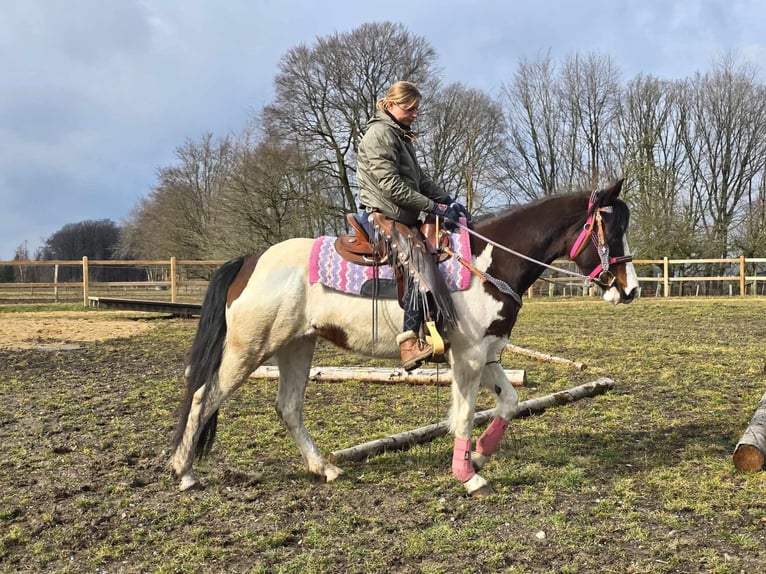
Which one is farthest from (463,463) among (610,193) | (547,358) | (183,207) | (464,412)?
(183,207)

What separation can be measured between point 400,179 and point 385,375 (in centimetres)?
439

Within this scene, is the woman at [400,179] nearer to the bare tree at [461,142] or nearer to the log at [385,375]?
the log at [385,375]

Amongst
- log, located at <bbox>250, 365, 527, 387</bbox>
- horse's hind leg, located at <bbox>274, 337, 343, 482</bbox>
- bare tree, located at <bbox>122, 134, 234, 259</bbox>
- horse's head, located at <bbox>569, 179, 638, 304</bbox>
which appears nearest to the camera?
horse's head, located at <bbox>569, 179, 638, 304</bbox>

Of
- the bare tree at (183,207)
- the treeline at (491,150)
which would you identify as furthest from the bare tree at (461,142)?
the bare tree at (183,207)

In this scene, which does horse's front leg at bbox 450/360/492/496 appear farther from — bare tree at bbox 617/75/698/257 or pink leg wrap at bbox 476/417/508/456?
bare tree at bbox 617/75/698/257

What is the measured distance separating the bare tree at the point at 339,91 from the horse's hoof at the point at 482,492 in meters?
28.9

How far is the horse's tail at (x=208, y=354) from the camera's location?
484cm

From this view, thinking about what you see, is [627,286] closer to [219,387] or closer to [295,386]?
[295,386]

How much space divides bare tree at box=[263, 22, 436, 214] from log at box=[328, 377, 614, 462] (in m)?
26.5

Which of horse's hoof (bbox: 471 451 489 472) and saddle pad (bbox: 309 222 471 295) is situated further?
horse's hoof (bbox: 471 451 489 472)

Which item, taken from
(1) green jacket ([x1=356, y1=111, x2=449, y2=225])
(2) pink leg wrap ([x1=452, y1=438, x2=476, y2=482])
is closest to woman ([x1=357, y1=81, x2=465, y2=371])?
(1) green jacket ([x1=356, y1=111, x2=449, y2=225])

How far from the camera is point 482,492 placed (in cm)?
436

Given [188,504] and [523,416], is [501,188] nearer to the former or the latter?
[523,416]

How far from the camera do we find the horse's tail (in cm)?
484
